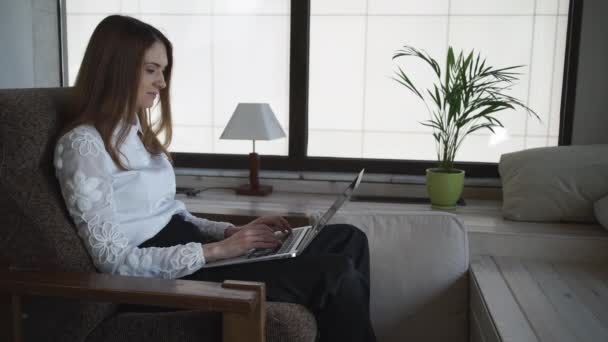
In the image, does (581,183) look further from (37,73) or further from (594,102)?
(37,73)

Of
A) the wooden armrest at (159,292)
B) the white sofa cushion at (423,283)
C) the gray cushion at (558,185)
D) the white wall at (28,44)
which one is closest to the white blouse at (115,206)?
the wooden armrest at (159,292)

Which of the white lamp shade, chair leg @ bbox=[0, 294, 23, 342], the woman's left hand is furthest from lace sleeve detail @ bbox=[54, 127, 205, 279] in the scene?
the white lamp shade

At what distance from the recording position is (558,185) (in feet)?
7.79

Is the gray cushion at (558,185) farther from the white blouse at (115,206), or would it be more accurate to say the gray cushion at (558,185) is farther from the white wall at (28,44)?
the white wall at (28,44)

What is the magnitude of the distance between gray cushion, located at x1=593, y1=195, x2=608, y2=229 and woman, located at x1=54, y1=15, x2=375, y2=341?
3.77 feet

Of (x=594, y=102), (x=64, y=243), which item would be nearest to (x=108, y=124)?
(x=64, y=243)

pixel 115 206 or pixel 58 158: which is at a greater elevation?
pixel 58 158

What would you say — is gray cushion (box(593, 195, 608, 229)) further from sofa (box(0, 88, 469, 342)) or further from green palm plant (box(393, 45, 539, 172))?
sofa (box(0, 88, 469, 342))

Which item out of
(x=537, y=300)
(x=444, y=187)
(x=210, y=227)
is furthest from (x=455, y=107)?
(x=210, y=227)

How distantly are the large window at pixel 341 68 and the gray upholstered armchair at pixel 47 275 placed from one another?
1.68 metres

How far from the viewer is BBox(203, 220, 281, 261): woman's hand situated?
5.01 feet

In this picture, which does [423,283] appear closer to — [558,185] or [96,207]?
[558,185]

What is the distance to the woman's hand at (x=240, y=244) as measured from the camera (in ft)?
5.01

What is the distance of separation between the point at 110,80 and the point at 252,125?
1.18m
